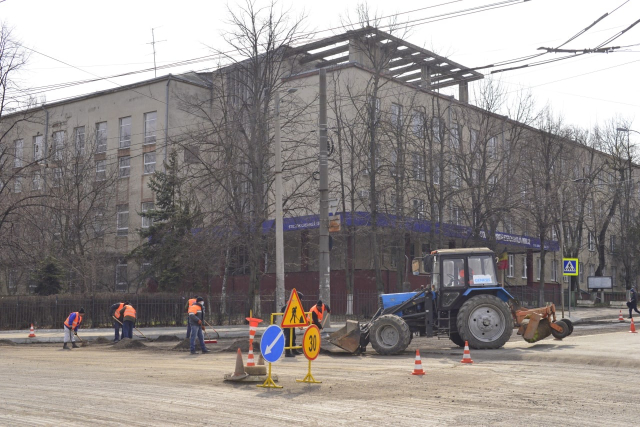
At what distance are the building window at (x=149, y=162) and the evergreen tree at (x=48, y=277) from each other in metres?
16.1

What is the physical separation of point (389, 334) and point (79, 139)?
4018 cm

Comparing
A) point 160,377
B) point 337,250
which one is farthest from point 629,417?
point 337,250

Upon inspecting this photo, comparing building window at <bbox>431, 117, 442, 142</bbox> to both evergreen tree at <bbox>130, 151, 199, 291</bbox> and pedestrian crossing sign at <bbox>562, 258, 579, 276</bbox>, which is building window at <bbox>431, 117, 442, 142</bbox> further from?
evergreen tree at <bbox>130, 151, 199, 291</bbox>

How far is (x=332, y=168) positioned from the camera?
39250 millimetres

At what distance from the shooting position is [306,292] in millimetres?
44438

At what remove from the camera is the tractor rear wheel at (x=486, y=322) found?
1841cm

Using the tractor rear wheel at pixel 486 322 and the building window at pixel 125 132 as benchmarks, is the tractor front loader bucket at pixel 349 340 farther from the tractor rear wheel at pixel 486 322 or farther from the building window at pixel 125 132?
the building window at pixel 125 132

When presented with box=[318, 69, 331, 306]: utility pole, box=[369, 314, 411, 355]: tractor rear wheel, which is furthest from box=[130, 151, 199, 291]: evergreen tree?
box=[369, 314, 411, 355]: tractor rear wheel

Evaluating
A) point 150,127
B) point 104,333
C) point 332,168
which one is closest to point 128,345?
point 104,333

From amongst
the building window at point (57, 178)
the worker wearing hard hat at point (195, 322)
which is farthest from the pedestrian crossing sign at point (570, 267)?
the building window at point (57, 178)

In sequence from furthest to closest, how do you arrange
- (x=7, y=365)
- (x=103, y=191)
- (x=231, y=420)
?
(x=103, y=191)
(x=7, y=365)
(x=231, y=420)

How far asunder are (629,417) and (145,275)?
35.8 meters

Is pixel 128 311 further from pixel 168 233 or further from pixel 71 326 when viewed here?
A: pixel 168 233

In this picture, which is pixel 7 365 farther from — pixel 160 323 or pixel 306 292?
pixel 306 292
